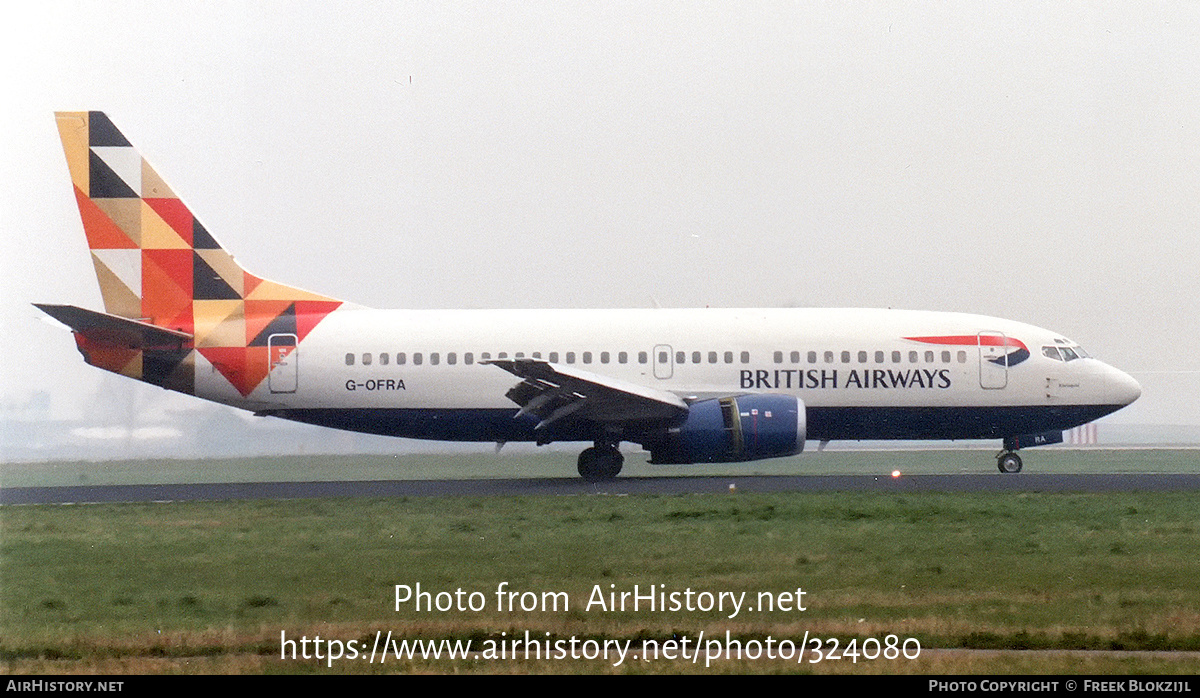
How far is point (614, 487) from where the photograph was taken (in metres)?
26.3

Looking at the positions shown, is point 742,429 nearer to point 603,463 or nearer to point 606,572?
point 603,463

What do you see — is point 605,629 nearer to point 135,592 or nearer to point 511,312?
point 135,592

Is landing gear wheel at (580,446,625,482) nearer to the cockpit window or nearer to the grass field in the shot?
the grass field

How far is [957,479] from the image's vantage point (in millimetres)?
27922

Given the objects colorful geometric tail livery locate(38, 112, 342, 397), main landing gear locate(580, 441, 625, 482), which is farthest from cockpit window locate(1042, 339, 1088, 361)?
colorful geometric tail livery locate(38, 112, 342, 397)

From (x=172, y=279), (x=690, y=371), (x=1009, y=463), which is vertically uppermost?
(x=172, y=279)

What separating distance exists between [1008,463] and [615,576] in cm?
1899

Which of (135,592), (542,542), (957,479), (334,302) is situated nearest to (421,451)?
(334,302)

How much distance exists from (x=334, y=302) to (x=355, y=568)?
16.3 m

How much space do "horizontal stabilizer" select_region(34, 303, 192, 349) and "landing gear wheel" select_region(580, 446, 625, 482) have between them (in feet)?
30.1

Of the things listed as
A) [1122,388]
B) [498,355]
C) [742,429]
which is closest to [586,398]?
[498,355]

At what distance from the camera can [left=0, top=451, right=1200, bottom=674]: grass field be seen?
416 inches
